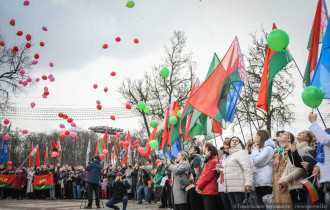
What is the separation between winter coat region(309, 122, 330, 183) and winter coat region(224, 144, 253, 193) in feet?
4.00

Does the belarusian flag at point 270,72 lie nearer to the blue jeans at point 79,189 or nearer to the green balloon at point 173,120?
the green balloon at point 173,120

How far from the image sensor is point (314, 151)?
5.09m

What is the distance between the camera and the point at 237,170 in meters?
5.68

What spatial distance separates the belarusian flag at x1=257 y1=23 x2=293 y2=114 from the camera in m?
7.21

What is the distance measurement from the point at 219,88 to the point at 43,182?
13.6 meters

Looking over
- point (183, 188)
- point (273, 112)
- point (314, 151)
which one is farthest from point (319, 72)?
point (273, 112)

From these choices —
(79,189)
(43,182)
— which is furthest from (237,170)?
(43,182)

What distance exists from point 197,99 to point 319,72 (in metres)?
3.19

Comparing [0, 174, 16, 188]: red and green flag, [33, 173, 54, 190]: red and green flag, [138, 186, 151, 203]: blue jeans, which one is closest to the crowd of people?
[138, 186, 151, 203]: blue jeans

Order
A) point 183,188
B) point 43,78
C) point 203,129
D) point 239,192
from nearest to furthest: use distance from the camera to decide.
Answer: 1. point 239,192
2. point 183,188
3. point 203,129
4. point 43,78

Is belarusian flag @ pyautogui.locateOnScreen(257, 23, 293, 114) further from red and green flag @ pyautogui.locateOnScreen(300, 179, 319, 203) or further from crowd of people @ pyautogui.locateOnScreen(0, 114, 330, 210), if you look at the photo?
red and green flag @ pyautogui.locateOnScreen(300, 179, 319, 203)

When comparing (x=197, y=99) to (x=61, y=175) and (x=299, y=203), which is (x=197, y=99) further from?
(x=61, y=175)

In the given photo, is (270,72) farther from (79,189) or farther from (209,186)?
(79,189)

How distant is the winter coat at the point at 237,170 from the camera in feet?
18.1
